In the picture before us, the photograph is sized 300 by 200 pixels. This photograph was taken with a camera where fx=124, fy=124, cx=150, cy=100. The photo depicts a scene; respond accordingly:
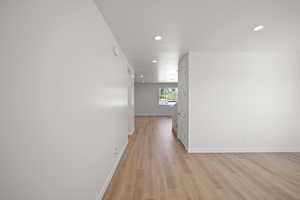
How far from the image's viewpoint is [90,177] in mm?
1364

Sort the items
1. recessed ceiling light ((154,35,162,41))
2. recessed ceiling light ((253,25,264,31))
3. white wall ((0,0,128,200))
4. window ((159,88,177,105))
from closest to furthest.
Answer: white wall ((0,0,128,200)) < recessed ceiling light ((253,25,264,31)) < recessed ceiling light ((154,35,162,41)) < window ((159,88,177,105))

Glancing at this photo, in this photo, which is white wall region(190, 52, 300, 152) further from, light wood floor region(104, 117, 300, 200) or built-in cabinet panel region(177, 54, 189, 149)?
light wood floor region(104, 117, 300, 200)

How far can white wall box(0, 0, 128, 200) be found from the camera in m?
0.58

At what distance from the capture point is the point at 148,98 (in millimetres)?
10227

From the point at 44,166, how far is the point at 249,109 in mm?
4054

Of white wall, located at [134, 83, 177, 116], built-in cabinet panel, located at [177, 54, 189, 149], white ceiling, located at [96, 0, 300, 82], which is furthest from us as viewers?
white wall, located at [134, 83, 177, 116]

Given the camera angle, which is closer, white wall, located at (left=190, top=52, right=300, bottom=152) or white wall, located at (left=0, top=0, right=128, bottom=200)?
white wall, located at (left=0, top=0, right=128, bottom=200)

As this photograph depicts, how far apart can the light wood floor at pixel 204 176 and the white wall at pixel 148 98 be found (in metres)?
7.02

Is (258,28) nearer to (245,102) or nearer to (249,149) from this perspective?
(245,102)

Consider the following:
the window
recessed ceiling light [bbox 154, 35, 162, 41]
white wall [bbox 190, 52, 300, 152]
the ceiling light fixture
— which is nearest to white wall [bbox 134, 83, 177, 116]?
the window

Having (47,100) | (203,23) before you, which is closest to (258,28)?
(203,23)

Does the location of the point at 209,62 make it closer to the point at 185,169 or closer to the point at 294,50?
the point at 294,50

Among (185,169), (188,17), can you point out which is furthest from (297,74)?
(185,169)

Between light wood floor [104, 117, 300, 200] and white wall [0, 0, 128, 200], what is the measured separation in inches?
29.9
